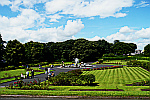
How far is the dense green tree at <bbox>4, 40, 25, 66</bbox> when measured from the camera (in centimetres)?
5253

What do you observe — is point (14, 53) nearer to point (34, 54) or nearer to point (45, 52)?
point (34, 54)

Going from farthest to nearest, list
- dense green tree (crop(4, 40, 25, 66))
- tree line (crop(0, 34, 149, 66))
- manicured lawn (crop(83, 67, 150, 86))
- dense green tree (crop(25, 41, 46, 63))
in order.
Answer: dense green tree (crop(25, 41, 46, 63)) < tree line (crop(0, 34, 149, 66)) < dense green tree (crop(4, 40, 25, 66)) < manicured lawn (crop(83, 67, 150, 86))

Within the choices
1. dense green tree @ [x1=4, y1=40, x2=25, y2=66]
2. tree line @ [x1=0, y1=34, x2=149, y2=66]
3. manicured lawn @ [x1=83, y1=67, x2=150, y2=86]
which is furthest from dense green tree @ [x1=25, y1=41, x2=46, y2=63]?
manicured lawn @ [x1=83, y1=67, x2=150, y2=86]

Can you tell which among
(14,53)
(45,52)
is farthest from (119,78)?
(45,52)

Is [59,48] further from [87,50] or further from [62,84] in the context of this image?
[62,84]

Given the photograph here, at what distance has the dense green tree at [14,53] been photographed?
52.5 m

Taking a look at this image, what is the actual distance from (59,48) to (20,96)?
73.8 metres

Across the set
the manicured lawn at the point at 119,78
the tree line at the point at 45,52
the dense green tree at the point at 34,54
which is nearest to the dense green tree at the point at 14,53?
the tree line at the point at 45,52

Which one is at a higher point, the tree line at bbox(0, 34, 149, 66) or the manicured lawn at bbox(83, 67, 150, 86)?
the tree line at bbox(0, 34, 149, 66)

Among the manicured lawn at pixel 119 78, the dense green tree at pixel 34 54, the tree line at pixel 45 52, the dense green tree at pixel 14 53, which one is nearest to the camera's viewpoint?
the manicured lawn at pixel 119 78

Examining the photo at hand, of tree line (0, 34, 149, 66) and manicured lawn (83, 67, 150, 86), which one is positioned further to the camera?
tree line (0, 34, 149, 66)

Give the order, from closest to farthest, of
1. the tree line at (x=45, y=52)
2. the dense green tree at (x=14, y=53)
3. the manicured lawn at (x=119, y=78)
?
1. the manicured lawn at (x=119, y=78)
2. the dense green tree at (x=14, y=53)
3. the tree line at (x=45, y=52)

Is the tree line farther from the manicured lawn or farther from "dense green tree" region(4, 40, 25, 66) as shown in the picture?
the manicured lawn

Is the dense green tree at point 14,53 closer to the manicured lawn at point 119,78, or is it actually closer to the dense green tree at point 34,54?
the dense green tree at point 34,54
